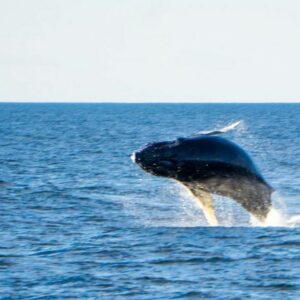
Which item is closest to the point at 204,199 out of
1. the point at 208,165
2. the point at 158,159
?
the point at 208,165

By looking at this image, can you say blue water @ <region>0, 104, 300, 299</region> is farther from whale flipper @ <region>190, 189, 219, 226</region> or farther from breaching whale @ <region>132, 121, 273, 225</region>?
breaching whale @ <region>132, 121, 273, 225</region>

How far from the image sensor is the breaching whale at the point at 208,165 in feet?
92.5

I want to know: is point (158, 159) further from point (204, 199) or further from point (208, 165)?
point (204, 199)

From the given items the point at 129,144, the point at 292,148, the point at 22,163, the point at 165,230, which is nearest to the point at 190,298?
the point at 165,230

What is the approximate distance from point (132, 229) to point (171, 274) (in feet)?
23.8

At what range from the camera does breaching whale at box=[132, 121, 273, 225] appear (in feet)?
92.5

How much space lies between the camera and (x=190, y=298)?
23.9m

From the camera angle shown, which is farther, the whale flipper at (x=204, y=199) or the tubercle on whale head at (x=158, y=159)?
the whale flipper at (x=204, y=199)

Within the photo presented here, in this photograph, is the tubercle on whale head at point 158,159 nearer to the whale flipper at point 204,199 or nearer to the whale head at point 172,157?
the whale head at point 172,157

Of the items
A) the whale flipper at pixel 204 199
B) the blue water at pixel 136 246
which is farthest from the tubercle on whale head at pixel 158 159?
the blue water at pixel 136 246

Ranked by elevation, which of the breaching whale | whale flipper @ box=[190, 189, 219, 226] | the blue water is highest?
the breaching whale

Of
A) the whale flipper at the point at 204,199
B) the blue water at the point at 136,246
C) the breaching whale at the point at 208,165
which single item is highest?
the breaching whale at the point at 208,165

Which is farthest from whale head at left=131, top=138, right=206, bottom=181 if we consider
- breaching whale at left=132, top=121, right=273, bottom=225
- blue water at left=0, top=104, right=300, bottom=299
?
blue water at left=0, top=104, right=300, bottom=299

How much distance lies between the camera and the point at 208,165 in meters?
28.7
